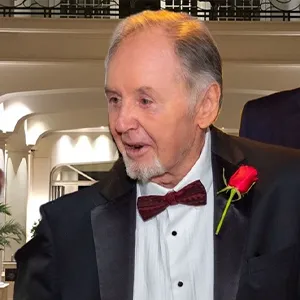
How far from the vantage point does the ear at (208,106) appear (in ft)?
6.50

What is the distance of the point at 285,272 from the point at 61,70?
1039cm

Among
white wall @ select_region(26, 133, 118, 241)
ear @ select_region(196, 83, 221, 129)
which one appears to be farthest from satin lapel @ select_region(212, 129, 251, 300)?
white wall @ select_region(26, 133, 118, 241)

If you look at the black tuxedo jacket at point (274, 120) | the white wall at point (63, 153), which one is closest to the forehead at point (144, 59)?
the black tuxedo jacket at point (274, 120)

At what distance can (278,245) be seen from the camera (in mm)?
1918

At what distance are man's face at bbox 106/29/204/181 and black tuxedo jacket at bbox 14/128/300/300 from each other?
0.16 meters

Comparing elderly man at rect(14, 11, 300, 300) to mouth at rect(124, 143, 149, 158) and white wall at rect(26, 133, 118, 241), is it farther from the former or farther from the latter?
white wall at rect(26, 133, 118, 241)

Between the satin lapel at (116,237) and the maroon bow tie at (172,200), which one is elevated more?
the maroon bow tie at (172,200)

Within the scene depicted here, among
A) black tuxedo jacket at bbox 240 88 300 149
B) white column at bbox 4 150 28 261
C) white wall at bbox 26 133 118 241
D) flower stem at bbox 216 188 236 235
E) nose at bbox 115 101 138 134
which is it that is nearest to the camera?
nose at bbox 115 101 138 134

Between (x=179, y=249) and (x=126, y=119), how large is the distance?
0.32 metres

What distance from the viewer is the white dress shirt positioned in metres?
1.97

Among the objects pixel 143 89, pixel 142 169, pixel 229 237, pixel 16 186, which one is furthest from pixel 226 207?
pixel 16 186

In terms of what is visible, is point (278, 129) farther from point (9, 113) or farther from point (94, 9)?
point (9, 113)

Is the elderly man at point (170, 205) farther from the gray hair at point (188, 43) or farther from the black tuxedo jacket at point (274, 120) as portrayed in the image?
the black tuxedo jacket at point (274, 120)

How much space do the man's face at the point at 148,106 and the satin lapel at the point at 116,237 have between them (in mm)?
146
